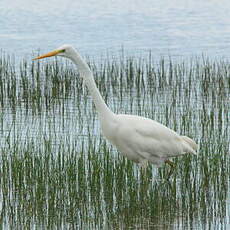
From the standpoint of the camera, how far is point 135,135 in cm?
895

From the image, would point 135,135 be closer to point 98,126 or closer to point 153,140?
point 153,140

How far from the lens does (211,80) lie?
1579 centimetres

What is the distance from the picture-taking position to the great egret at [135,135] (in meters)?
8.72

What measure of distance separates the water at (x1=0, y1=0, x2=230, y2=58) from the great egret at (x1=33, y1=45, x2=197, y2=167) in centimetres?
1140

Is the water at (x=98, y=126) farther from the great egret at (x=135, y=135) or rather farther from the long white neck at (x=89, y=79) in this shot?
the long white neck at (x=89, y=79)

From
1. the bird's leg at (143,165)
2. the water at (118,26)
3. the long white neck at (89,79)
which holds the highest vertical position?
the water at (118,26)

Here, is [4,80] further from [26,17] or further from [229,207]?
[26,17]

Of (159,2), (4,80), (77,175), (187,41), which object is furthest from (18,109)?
(159,2)

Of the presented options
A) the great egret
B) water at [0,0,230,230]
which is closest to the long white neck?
the great egret

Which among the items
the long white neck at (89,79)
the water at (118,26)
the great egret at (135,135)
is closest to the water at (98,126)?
the water at (118,26)

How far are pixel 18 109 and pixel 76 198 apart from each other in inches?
230

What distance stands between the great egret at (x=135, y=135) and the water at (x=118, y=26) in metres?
11.4

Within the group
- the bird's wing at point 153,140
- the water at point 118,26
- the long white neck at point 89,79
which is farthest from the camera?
the water at point 118,26

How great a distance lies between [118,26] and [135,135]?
19.6 m
